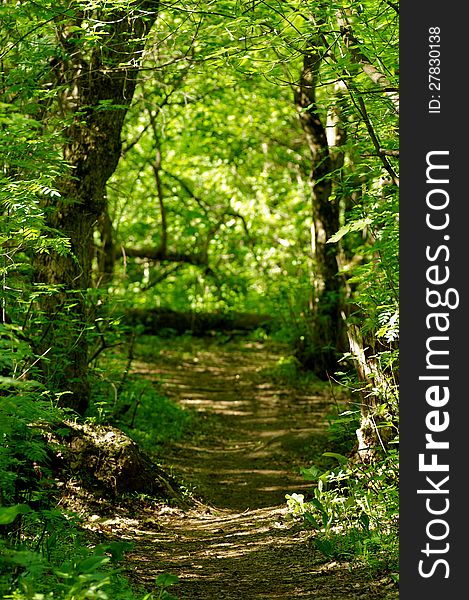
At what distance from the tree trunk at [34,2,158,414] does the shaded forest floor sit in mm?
1727

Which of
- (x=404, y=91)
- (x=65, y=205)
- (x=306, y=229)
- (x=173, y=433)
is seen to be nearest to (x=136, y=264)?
(x=306, y=229)

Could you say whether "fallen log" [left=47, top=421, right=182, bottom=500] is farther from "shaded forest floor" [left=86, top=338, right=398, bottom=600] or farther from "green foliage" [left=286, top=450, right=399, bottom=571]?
"green foliage" [left=286, top=450, right=399, bottom=571]

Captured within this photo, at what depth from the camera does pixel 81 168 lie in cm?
797

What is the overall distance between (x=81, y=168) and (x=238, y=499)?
12.4ft

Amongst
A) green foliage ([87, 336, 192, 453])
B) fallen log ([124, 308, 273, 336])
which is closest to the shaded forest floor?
green foliage ([87, 336, 192, 453])

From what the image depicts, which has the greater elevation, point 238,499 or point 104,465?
point 104,465

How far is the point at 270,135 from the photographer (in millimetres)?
17266

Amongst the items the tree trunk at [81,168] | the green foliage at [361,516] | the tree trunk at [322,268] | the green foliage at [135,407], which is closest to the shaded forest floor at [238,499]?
the green foliage at [361,516]

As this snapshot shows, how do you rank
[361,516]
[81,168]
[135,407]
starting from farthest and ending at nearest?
[135,407], [81,168], [361,516]

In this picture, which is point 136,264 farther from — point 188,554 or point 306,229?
point 188,554

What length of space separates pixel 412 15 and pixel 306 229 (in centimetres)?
1396

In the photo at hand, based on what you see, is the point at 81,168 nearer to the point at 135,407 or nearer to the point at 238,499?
the point at 135,407

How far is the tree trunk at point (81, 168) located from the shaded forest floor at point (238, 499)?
1727 mm

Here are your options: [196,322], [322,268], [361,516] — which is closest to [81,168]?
[361,516]
